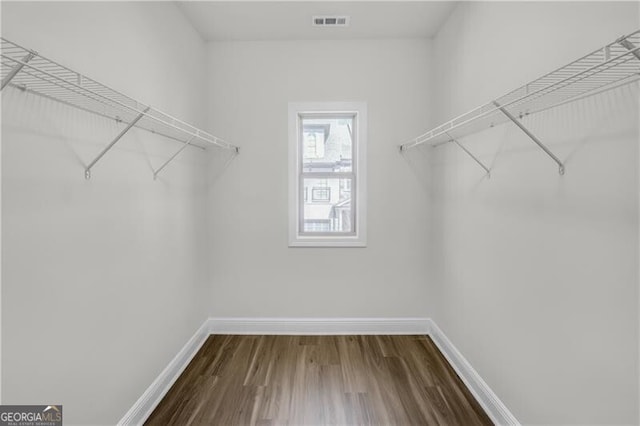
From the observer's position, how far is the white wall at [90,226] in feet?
3.67

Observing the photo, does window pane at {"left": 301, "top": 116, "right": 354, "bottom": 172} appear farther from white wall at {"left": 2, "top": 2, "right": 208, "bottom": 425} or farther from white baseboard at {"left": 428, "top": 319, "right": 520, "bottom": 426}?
white baseboard at {"left": 428, "top": 319, "right": 520, "bottom": 426}

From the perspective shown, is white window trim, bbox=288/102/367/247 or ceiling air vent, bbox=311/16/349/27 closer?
ceiling air vent, bbox=311/16/349/27

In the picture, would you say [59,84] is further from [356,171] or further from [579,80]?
[356,171]

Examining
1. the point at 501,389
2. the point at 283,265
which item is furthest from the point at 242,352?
the point at 501,389

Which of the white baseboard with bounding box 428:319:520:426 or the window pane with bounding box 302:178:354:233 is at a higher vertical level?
the window pane with bounding box 302:178:354:233

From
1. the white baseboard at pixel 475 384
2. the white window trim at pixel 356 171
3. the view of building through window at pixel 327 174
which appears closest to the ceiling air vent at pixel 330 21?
the white window trim at pixel 356 171

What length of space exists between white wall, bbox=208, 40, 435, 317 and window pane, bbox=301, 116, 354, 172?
10.1 inches

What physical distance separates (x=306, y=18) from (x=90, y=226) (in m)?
2.12

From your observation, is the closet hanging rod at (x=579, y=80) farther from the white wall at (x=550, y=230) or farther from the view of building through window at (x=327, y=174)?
the view of building through window at (x=327, y=174)

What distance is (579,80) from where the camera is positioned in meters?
0.97

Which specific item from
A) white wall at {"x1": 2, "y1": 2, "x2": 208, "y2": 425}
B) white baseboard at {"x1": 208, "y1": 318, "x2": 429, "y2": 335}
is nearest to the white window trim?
white baseboard at {"x1": 208, "y1": 318, "x2": 429, "y2": 335}

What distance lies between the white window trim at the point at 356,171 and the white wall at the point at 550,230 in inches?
33.7

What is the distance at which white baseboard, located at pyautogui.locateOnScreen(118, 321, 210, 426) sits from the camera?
175cm

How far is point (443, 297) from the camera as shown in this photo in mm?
2650
